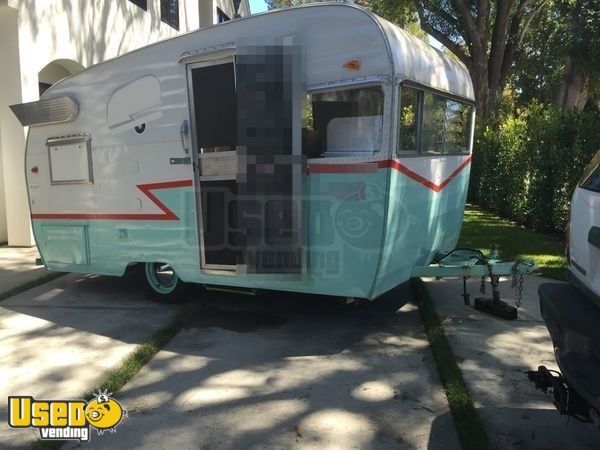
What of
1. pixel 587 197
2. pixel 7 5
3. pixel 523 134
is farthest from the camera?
pixel 523 134

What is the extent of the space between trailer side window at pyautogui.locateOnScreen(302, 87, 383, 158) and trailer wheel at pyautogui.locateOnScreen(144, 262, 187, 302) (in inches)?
92.3

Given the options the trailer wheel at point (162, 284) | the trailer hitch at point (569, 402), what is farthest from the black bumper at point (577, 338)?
the trailer wheel at point (162, 284)

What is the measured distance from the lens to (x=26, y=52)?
902 centimetres

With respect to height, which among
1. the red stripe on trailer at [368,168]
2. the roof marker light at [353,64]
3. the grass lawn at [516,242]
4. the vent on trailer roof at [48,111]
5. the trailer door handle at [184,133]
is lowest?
the grass lawn at [516,242]

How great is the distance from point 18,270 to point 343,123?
5.76 m

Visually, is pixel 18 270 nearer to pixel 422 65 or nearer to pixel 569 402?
pixel 422 65

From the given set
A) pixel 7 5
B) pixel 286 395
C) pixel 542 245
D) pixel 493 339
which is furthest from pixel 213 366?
pixel 7 5

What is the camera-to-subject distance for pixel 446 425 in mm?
3414

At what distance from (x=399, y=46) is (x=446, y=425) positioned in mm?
2923

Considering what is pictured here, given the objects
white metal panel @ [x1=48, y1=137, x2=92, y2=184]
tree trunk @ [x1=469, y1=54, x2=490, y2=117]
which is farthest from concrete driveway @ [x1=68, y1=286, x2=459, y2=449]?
tree trunk @ [x1=469, y1=54, x2=490, y2=117]

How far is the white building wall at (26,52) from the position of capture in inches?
350

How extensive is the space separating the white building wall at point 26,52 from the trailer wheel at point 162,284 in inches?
180

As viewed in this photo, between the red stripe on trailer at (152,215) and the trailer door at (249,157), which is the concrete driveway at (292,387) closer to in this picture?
the trailer door at (249,157)

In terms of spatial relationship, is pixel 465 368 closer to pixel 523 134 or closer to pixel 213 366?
pixel 213 366
